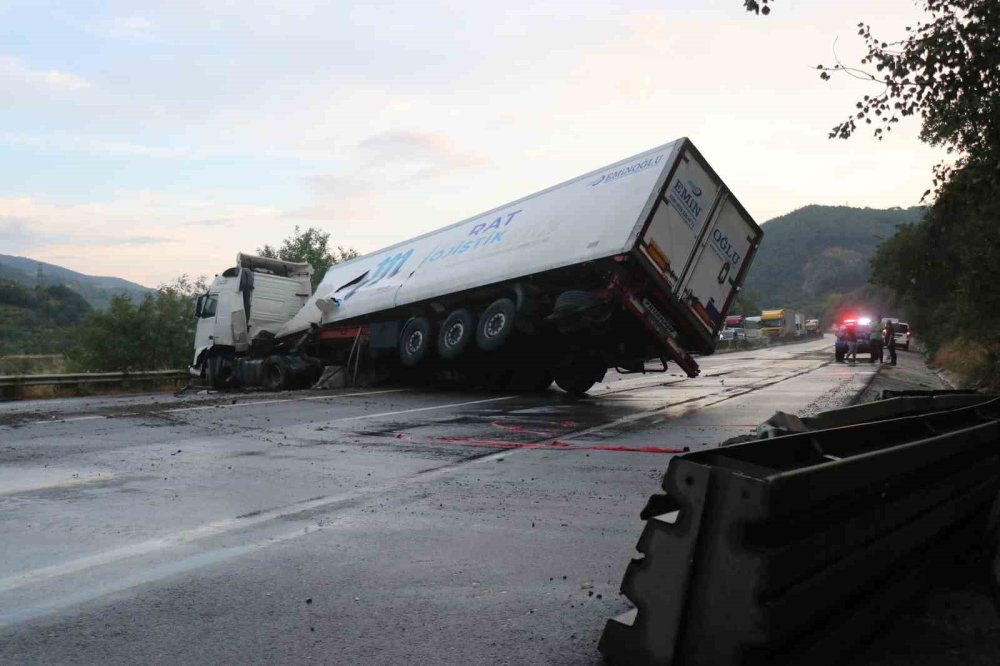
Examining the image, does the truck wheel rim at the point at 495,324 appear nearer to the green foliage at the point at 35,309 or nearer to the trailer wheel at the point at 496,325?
the trailer wheel at the point at 496,325

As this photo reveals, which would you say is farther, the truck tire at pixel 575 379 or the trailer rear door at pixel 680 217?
the truck tire at pixel 575 379

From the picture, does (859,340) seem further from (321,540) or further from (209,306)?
(321,540)

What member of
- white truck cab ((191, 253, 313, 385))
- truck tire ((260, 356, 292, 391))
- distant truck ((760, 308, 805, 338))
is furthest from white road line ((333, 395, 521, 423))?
distant truck ((760, 308, 805, 338))

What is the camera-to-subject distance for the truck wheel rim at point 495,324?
47.8 ft

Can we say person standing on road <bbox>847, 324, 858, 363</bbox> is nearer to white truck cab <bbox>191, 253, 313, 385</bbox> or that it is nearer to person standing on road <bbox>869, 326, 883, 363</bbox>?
person standing on road <bbox>869, 326, 883, 363</bbox>

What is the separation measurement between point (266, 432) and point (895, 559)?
328 inches

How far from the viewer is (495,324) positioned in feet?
48.5

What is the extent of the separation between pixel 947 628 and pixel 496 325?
1174 cm

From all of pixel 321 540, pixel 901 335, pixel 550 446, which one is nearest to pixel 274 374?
pixel 550 446

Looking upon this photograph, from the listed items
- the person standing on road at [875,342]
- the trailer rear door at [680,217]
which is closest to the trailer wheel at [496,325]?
the trailer rear door at [680,217]

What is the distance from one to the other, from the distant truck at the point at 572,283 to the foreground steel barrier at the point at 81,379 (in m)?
8.70

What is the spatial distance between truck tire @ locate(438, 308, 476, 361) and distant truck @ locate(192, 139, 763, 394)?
27 mm

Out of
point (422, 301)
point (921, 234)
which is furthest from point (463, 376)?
point (921, 234)

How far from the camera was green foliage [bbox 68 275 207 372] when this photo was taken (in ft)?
100
